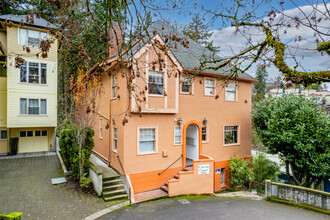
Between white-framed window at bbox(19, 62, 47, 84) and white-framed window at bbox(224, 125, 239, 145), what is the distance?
1512 centimetres

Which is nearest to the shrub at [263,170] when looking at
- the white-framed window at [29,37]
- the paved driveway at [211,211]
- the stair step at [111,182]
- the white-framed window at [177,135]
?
the paved driveway at [211,211]

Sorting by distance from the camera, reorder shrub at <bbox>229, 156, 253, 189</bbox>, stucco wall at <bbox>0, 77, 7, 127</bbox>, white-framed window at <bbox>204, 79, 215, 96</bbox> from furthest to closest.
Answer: stucco wall at <bbox>0, 77, 7, 127</bbox>, white-framed window at <bbox>204, 79, 215, 96</bbox>, shrub at <bbox>229, 156, 253, 189</bbox>

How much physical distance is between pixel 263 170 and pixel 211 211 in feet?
23.5

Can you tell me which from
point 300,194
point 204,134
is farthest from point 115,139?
point 300,194

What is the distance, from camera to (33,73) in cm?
1600

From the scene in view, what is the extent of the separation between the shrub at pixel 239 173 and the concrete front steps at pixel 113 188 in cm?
773

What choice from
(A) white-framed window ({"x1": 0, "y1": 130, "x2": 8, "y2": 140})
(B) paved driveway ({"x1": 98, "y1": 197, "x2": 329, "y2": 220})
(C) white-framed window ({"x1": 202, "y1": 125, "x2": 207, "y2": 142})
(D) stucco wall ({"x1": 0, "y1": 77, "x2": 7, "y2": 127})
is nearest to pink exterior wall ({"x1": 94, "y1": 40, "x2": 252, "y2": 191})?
(C) white-framed window ({"x1": 202, "y1": 125, "x2": 207, "y2": 142})

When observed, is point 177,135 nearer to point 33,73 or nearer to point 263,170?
point 263,170

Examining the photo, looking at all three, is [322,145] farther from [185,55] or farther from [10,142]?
[10,142]

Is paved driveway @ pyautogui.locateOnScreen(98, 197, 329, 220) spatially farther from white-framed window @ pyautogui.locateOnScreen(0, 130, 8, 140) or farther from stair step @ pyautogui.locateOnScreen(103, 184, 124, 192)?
white-framed window @ pyautogui.locateOnScreen(0, 130, 8, 140)

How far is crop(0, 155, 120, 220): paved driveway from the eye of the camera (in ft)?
26.3

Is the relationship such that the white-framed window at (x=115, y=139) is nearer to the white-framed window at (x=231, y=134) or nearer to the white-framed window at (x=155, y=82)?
the white-framed window at (x=155, y=82)

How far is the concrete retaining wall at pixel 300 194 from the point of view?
378 inches

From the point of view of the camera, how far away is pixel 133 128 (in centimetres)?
1112
